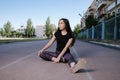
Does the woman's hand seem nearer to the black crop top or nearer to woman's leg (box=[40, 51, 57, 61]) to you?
woman's leg (box=[40, 51, 57, 61])

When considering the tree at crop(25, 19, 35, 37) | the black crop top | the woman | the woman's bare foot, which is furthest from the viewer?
the tree at crop(25, 19, 35, 37)

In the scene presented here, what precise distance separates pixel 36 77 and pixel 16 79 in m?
0.45

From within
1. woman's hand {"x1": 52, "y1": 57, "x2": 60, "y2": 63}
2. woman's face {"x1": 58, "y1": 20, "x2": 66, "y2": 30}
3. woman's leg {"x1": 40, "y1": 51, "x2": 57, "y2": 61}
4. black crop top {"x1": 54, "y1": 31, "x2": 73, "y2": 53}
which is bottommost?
woman's hand {"x1": 52, "y1": 57, "x2": 60, "y2": 63}

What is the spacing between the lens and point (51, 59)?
8.02m

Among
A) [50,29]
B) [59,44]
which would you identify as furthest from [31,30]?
[59,44]

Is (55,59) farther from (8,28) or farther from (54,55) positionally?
(8,28)

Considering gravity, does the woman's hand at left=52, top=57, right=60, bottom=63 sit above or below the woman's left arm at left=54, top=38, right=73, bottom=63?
below

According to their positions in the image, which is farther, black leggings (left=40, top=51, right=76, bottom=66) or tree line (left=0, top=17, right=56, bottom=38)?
tree line (left=0, top=17, right=56, bottom=38)

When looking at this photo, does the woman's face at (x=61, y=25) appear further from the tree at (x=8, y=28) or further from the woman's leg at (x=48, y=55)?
the tree at (x=8, y=28)

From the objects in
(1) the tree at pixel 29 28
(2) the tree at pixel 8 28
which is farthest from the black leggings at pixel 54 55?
(1) the tree at pixel 29 28

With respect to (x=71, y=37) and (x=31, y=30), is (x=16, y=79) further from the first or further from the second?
(x=31, y=30)

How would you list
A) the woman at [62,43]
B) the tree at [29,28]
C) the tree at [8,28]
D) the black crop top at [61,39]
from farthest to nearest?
the tree at [29,28]
the tree at [8,28]
the black crop top at [61,39]
the woman at [62,43]

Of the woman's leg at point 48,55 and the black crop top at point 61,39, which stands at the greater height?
the black crop top at point 61,39

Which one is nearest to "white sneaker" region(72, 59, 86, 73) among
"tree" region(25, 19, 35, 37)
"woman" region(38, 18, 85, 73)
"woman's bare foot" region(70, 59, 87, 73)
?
"woman's bare foot" region(70, 59, 87, 73)
